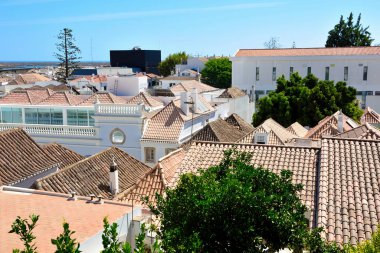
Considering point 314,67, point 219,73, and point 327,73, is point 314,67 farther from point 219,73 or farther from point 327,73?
point 219,73

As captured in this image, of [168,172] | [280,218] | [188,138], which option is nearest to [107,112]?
[188,138]

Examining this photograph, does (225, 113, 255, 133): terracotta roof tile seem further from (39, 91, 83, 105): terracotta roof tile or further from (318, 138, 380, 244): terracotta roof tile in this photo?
(318, 138, 380, 244): terracotta roof tile

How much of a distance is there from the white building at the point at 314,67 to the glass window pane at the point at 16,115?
36.2m

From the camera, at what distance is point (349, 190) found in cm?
1159

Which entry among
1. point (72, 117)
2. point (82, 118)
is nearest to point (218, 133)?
point (82, 118)

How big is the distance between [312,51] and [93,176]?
4708cm

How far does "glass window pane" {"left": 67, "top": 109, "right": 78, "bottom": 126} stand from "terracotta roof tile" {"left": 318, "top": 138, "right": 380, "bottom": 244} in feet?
64.4

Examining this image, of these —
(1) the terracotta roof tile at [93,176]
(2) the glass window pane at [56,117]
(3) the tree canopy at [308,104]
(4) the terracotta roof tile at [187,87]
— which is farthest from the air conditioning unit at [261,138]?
(4) the terracotta roof tile at [187,87]

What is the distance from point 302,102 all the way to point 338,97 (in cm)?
326

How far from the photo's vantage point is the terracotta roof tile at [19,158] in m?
15.9

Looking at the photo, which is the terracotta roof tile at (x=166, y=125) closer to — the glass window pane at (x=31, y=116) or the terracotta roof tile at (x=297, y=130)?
the terracotta roof tile at (x=297, y=130)

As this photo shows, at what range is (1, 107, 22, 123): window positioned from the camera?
30125mm

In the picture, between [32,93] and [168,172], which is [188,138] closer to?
[168,172]

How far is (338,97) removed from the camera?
36.8 meters
